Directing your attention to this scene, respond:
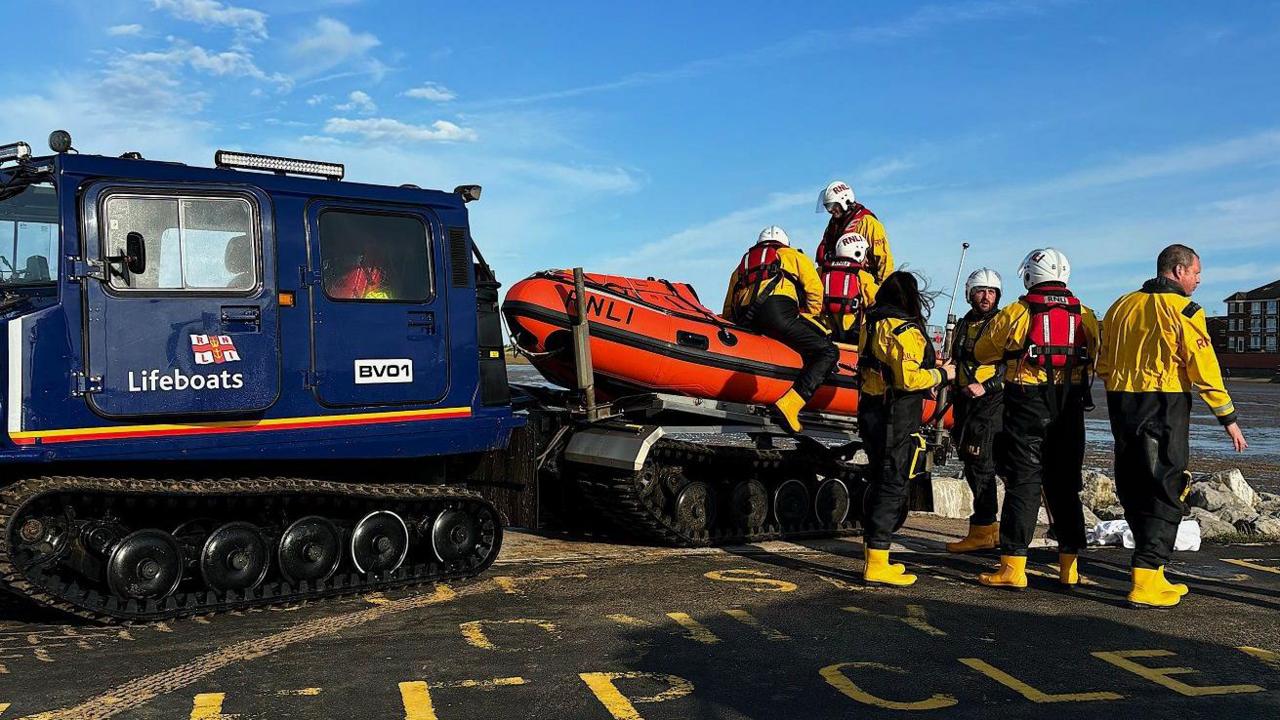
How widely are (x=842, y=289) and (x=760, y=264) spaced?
41.0 inches

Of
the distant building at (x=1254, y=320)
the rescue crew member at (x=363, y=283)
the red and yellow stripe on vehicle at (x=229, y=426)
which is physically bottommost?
the red and yellow stripe on vehicle at (x=229, y=426)

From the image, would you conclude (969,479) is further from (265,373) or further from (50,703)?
(50,703)

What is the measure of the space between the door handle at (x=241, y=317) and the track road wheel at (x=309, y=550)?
120 cm

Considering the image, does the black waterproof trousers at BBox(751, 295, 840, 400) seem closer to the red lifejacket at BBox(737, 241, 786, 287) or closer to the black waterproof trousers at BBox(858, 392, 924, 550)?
the red lifejacket at BBox(737, 241, 786, 287)

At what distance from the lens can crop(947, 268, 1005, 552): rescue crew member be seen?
911cm

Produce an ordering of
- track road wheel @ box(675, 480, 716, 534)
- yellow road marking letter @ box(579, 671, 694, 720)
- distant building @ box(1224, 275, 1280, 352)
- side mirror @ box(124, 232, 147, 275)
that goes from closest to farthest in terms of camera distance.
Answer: yellow road marking letter @ box(579, 671, 694, 720)
side mirror @ box(124, 232, 147, 275)
track road wheel @ box(675, 480, 716, 534)
distant building @ box(1224, 275, 1280, 352)

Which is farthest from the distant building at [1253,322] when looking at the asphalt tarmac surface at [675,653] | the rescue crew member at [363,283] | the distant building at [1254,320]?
the rescue crew member at [363,283]

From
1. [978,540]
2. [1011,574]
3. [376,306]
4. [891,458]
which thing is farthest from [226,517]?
[978,540]

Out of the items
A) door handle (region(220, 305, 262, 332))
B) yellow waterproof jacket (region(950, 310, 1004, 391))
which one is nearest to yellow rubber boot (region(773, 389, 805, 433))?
yellow waterproof jacket (region(950, 310, 1004, 391))

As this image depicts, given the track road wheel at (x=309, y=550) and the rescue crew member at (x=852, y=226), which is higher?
the rescue crew member at (x=852, y=226)

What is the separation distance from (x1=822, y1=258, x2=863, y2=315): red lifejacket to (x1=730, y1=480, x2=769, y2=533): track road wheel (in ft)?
5.67

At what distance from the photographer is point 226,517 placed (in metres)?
6.82

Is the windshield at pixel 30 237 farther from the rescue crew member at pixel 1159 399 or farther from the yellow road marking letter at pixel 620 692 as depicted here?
the rescue crew member at pixel 1159 399

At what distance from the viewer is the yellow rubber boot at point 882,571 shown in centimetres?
775
